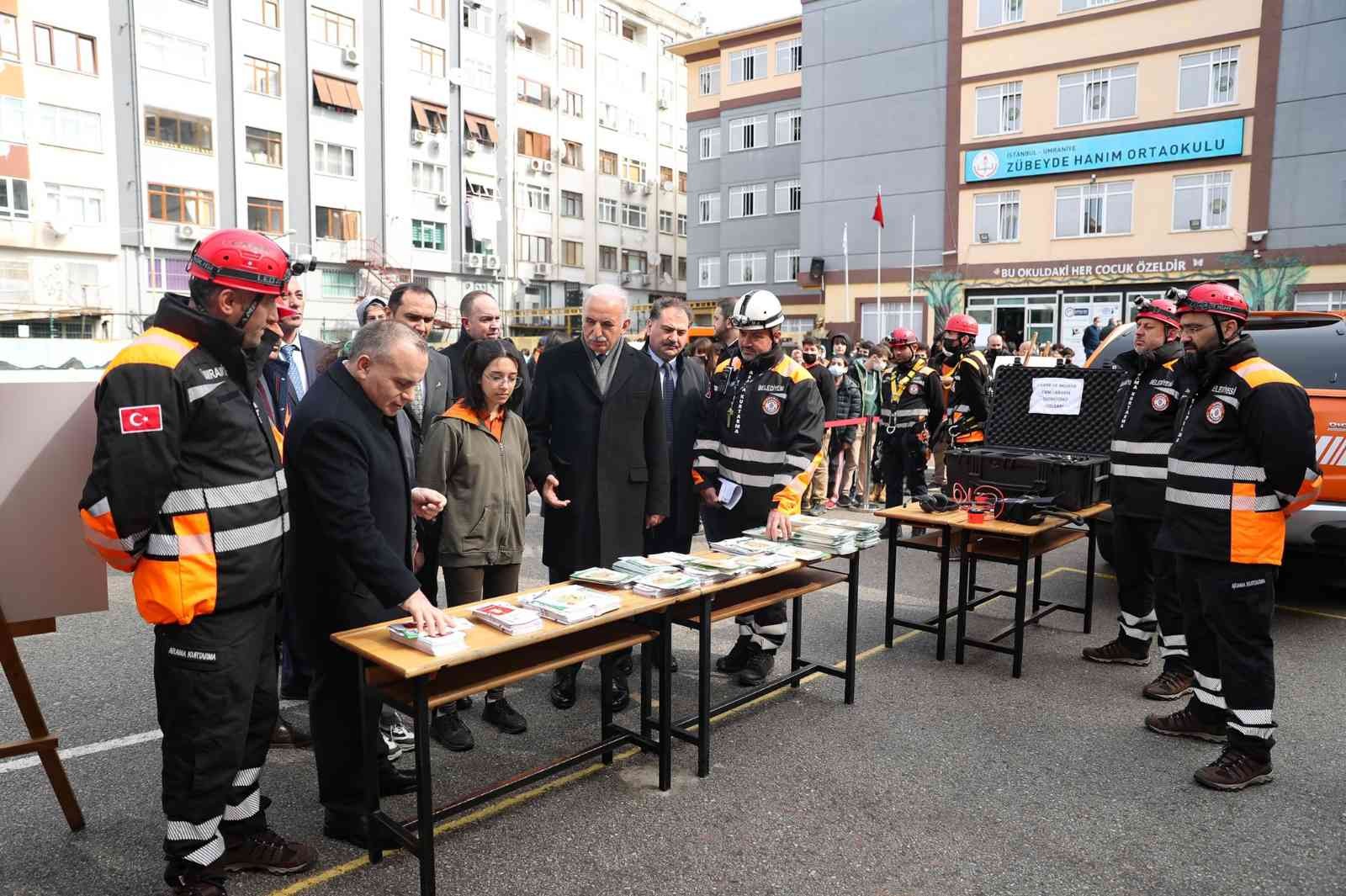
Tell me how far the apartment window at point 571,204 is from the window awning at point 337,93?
1264cm

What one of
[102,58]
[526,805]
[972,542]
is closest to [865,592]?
[972,542]

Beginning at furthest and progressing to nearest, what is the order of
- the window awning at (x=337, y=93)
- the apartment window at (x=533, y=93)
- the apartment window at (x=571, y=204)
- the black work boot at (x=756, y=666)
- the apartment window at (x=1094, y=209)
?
the apartment window at (x=571, y=204)
the apartment window at (x=533, y=93)
the window awning at (x=337, y=93)
the apartment window at (x=1094, y=209)
the black work boot at (x=756, y=666)

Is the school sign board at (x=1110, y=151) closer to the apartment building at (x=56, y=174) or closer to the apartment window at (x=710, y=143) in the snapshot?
the apartment window at (x=710, y=143)

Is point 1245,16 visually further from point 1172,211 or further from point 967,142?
point 967,142

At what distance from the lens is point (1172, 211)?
27.8 m

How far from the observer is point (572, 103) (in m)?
46.9

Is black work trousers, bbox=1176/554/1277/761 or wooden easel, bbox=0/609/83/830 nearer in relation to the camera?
wooden easel, bbox=0/609/83/830

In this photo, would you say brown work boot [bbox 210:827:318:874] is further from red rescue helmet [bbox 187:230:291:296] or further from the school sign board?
the school sign board

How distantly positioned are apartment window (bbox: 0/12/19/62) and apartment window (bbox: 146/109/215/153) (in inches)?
149

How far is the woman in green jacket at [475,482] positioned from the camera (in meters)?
4.43

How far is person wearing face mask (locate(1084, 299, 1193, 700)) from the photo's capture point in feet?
17.0

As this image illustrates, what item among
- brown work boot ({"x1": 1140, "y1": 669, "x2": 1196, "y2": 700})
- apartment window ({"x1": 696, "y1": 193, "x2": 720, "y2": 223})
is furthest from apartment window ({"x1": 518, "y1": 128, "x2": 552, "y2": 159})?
brown work boot ({"x1": 1140, "y1": 669, "x2": 1196, "y2": 700})

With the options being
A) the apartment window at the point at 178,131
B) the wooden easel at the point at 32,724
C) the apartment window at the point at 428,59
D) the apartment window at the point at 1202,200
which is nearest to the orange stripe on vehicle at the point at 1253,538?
the wooden easel at the point at 32,724

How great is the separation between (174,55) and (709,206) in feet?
70.4
